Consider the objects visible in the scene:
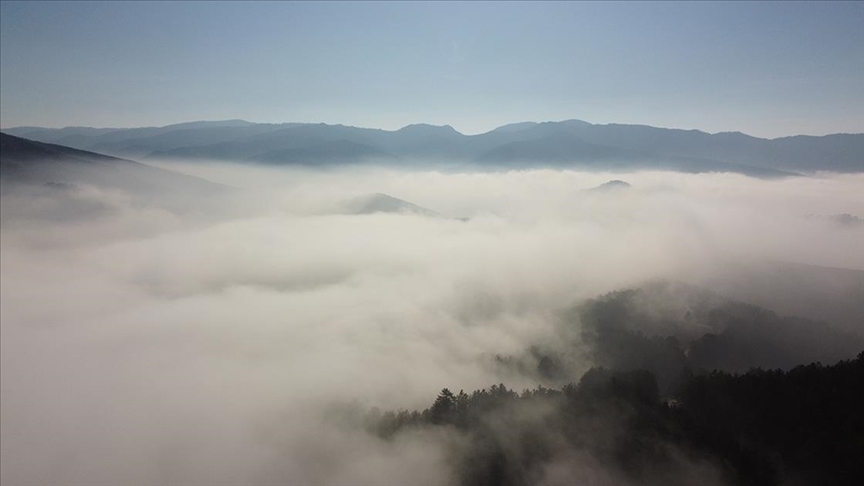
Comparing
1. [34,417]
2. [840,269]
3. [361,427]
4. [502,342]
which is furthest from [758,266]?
[34,417]

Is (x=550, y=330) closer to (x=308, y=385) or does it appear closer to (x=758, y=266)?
(x=308, y=385)

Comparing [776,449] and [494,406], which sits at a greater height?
[776,449]

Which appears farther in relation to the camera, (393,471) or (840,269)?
(840,269)

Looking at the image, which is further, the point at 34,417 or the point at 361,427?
the point at 34,417

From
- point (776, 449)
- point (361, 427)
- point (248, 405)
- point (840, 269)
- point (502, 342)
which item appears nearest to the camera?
point (776, 449)

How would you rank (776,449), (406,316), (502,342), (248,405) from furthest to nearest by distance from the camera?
(406,316) → (502,342) → (248,405) → (776,449)

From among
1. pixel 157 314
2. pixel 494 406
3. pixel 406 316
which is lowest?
pixel 157 314

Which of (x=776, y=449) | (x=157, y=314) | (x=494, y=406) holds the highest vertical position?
(x=776, y=449)

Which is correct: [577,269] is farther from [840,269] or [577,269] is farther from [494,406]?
[494,406]

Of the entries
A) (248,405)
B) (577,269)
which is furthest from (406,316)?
(577,269)
